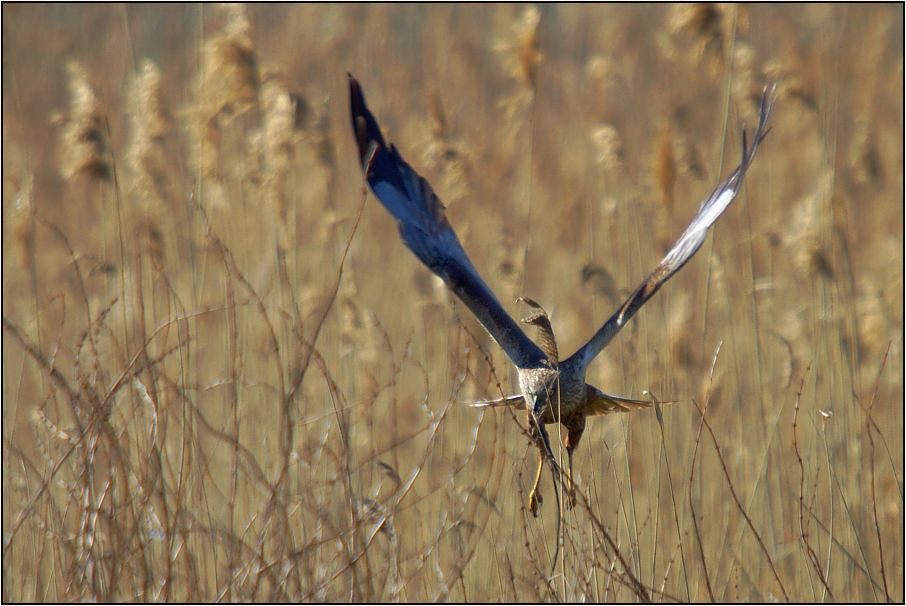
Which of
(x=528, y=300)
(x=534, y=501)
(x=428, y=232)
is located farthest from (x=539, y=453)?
(x=428, y=232)

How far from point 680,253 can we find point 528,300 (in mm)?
900

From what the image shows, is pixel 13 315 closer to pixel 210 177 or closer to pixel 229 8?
pixel 210 177

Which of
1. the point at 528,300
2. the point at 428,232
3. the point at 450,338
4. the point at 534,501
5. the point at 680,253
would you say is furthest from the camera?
the point at 450,338

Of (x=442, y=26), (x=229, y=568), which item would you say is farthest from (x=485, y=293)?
(x=442, y=26)

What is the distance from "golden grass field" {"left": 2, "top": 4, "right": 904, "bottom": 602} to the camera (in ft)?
7.29

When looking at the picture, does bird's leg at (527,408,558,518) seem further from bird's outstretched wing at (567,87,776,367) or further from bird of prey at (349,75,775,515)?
bird's outstretched wing at (567,87,776,367)

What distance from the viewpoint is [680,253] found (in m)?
2.75

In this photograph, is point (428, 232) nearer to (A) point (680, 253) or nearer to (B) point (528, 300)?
(A) point (680, 253)

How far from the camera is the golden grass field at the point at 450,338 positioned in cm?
222

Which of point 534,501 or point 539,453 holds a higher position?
point 539,453

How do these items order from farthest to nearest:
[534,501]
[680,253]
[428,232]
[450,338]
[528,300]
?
[450,338]
[428,232]
[680,253]
[534,501]
[528,300]

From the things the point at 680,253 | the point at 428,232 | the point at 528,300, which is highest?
the point at 428,232

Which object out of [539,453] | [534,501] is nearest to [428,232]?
[539,453]

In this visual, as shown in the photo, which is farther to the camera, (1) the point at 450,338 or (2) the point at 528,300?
(1) the point at 450,338
